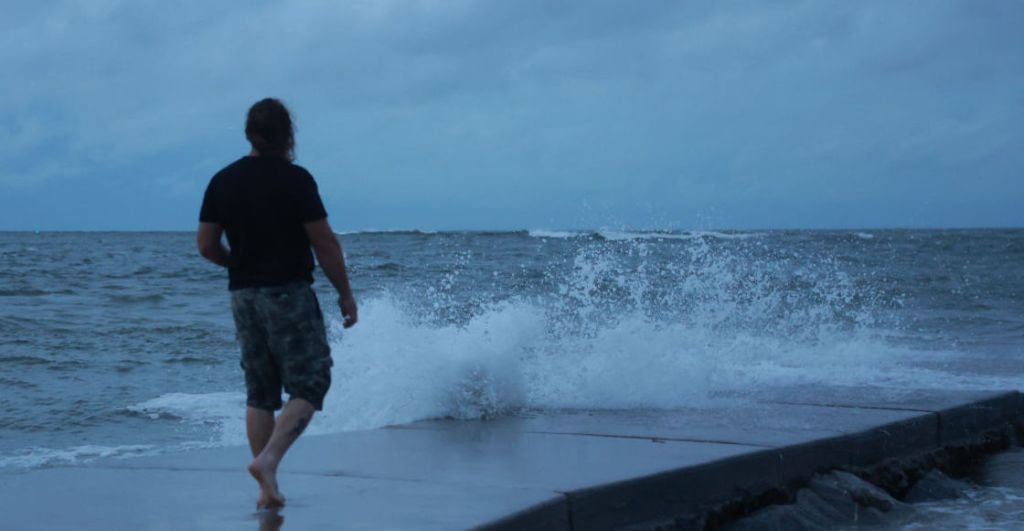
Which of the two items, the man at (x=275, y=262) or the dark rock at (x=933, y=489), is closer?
the man at (x=275, y=262)

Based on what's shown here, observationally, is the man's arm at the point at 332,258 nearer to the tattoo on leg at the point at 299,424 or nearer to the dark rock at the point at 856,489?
the tattoo on leg at the point at 299,424

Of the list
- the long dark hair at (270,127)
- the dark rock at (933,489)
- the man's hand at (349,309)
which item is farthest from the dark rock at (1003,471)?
the long dark hair at (270,127)

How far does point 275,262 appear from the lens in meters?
3.64

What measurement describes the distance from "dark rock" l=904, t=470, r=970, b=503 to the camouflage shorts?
2.98 meters

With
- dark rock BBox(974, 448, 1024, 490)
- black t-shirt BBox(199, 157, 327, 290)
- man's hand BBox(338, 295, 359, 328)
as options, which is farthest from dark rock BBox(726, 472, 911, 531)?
black t-shirt BBox(199, 157, 327, 290)

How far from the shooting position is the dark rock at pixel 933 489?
5137 millimetres

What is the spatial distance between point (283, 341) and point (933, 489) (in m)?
3.27

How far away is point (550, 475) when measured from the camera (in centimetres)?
400

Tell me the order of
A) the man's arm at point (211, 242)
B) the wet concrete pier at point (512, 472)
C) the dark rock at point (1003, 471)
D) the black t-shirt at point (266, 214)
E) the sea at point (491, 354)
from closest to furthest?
the wet concrete pier at point (512, 472)
the black t-shirt at point (266, 214)
the man's arm at point (211, 242)
the dark rock at point (1003, 471)
the sea at point (491, 354)

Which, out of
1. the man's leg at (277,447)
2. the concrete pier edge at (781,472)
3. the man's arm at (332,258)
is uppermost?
the man's arm at (332,258)

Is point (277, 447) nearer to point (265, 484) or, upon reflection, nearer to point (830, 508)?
point (265, 484)

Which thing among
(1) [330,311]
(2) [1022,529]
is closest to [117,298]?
(1) [330,311]

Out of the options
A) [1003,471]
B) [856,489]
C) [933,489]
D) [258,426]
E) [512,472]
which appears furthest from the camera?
[1003,471]

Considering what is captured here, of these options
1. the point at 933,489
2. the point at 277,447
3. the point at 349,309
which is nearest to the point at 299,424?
the point at 277,447
